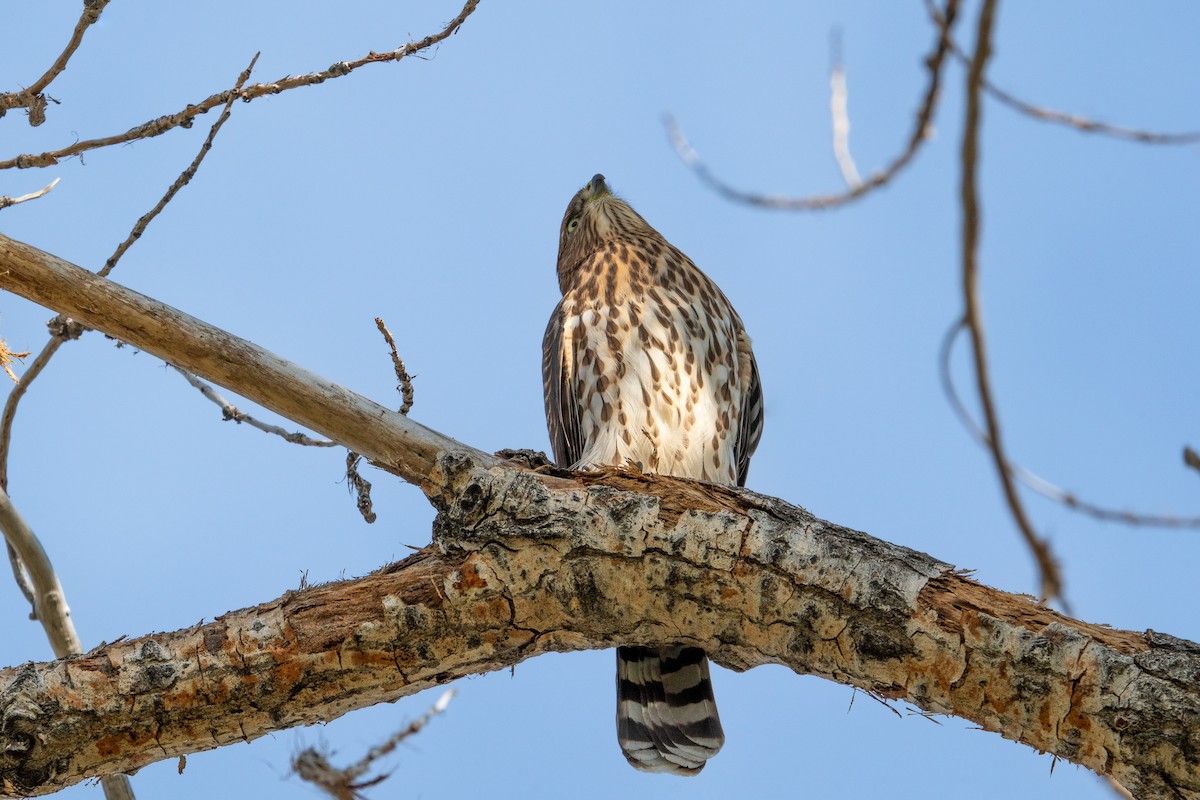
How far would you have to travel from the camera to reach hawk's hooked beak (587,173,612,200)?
6273mm

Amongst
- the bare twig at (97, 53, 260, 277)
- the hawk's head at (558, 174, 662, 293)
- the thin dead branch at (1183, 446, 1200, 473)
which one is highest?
the hawk's head at (558, 174, 662, 293)

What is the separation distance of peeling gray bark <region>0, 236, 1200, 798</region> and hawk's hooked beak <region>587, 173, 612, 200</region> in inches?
121

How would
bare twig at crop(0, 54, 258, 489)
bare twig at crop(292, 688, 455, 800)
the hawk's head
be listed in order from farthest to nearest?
the hawk's head < bare twig at crop(0, 54, 258, 489) < bare twig at crop(292, 688, 455, 800)

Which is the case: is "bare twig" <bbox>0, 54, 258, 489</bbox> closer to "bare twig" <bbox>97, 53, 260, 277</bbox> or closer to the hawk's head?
"bare twig" <bbox>97, 53, 260, 277</bbox>

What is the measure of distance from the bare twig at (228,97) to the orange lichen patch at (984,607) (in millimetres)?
2017

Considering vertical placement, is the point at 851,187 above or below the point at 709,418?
below

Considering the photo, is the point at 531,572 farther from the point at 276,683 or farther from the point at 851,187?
the point at 851,187

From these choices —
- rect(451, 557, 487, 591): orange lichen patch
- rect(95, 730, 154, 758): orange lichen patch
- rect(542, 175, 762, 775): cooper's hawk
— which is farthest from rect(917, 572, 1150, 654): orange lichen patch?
rect(95, 730, 154, 758): orange lichen patch

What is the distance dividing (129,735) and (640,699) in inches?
62.9

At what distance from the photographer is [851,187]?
6.52 feet

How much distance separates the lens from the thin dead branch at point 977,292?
1438 mm

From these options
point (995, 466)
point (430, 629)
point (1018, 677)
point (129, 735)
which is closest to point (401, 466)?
point (430, 629)

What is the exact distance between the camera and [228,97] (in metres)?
3.42

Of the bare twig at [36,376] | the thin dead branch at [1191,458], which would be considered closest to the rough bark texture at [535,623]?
the bare twig at [36,376]
